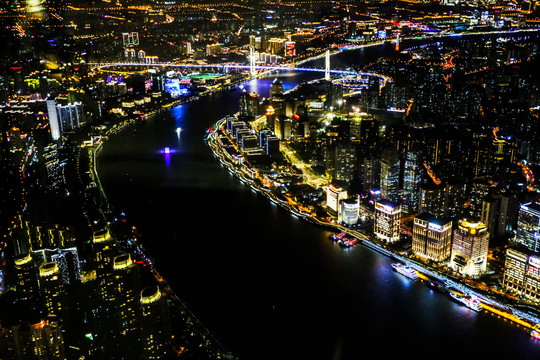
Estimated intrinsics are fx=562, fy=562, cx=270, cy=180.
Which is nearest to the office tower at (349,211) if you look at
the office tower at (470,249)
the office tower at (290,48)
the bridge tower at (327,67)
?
the office tower at (470,249)

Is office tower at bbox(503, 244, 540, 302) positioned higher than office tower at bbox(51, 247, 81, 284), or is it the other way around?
office tower at bbox(51, 247, 81, 284)

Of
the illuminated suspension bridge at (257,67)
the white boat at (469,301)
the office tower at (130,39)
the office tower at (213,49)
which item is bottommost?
the white boat at (469,301)

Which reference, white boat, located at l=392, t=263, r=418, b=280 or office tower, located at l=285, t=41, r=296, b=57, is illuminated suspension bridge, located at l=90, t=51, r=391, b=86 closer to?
office tower, located at l=285, t=41, r=296, b=57

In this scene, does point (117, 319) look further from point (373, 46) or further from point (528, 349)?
point (373, 46)

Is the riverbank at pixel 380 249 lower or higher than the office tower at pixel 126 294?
lower

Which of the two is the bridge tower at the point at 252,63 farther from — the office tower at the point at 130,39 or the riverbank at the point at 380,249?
the riverbank at the point at 380,249

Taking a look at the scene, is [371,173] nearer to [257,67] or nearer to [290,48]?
[257,67]

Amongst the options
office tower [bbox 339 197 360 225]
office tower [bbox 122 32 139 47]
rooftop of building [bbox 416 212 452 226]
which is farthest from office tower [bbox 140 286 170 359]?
office tower [bbox 122 32 139 47]
